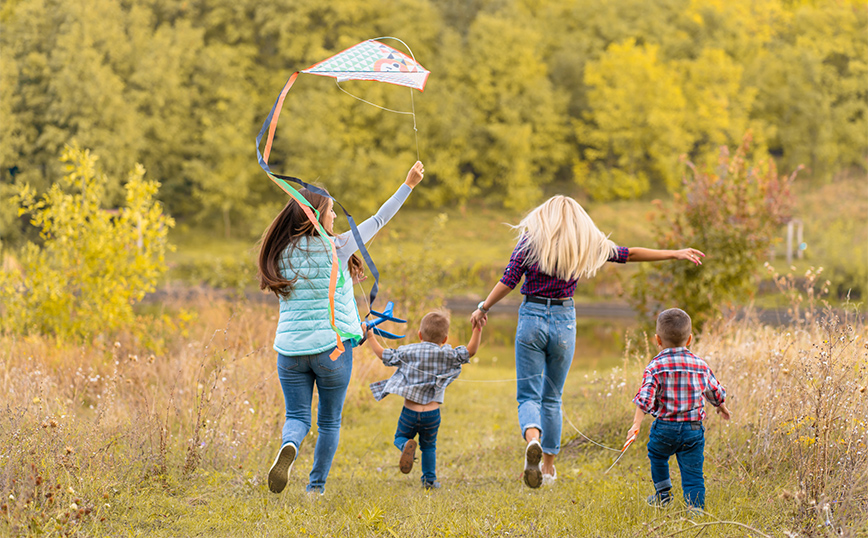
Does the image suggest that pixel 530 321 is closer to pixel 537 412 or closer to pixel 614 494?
pixel 537 412

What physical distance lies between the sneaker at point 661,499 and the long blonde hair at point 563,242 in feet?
4.22

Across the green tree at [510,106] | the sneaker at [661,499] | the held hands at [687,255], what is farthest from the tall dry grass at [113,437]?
the green tree at [510,106]

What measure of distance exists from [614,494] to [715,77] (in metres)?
31.0

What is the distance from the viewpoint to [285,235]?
393 centimetres

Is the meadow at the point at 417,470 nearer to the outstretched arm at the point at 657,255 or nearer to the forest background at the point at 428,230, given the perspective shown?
the forest background at the point at 428,230

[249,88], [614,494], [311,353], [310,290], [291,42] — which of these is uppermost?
[291,42]

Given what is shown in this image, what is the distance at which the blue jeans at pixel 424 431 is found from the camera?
434cm

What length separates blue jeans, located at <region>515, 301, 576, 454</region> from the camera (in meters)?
4.24

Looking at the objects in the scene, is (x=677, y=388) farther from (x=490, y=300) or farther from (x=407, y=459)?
(x=407, y=459)

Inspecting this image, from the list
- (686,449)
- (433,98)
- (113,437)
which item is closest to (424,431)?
(686,449)

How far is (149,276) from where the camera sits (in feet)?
29.4

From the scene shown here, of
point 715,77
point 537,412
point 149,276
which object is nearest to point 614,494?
point 537,412

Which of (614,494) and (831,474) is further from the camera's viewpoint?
(614,494)

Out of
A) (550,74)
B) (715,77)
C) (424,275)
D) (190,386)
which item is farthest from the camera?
(550,74)
